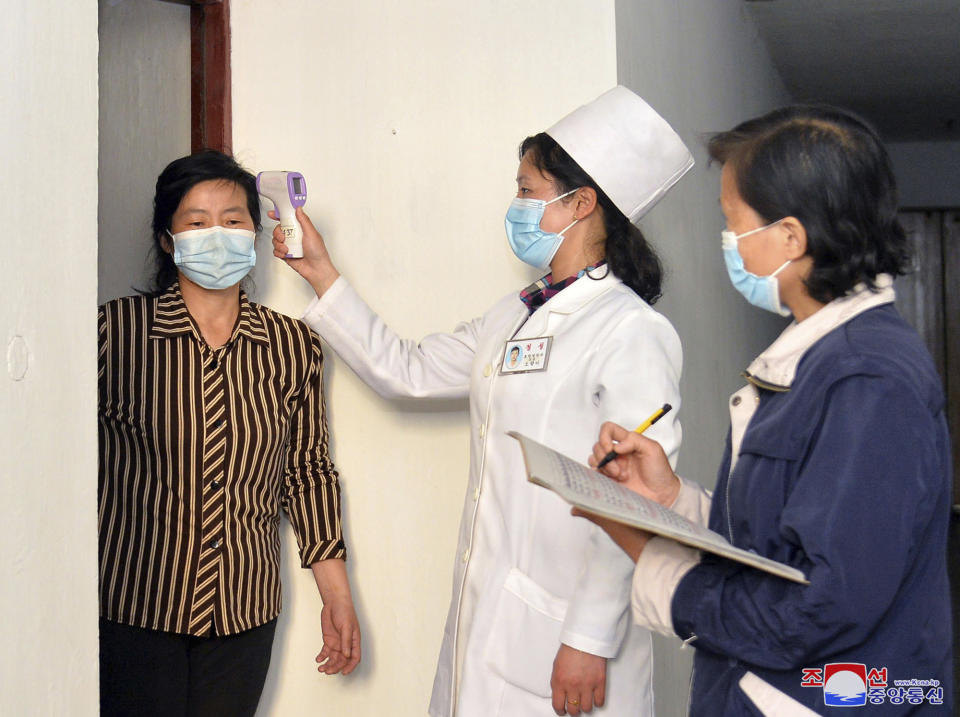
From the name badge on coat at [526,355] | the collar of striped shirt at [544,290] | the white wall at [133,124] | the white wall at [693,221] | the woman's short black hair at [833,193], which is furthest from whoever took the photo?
the white wall at [693,221]

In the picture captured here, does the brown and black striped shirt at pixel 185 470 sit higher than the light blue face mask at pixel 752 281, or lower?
lower

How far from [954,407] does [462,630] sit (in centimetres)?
684

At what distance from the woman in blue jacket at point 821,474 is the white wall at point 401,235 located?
1.12 m

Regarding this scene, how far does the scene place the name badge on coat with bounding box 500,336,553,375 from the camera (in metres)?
1.89

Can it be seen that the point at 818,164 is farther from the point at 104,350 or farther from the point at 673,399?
the point at 104,350

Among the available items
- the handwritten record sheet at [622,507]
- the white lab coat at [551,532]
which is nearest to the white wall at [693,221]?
the white lab coat at [551,532]

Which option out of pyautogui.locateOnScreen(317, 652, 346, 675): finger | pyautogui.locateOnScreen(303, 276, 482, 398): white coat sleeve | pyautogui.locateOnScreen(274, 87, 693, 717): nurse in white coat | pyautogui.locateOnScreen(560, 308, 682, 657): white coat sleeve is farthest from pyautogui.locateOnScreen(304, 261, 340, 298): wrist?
pyautogui.locateOnScreen(317, 652, 346, 675): finger

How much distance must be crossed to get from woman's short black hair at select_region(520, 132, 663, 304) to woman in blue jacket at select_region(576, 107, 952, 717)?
0.63 metres

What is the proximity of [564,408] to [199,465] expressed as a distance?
0.73m

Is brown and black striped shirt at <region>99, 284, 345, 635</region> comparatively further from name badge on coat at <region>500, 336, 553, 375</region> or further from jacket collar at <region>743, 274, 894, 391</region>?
jacket collar at <region>743, 274, 894, 391</region>

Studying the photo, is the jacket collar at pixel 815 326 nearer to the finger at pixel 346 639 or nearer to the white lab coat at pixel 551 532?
the white lab coat at pixel 551 532

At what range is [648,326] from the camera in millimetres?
1863
